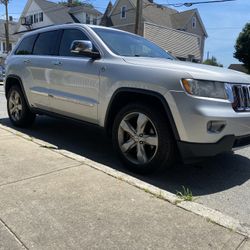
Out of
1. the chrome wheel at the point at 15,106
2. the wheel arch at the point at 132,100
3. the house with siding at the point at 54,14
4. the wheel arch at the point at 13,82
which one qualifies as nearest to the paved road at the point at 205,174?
the wheel arch at the point at 132,100

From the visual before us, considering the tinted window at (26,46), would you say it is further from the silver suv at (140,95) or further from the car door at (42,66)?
the silver suv at (140,95)

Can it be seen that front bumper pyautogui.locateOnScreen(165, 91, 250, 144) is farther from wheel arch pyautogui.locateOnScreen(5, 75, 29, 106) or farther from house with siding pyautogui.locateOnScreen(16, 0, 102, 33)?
house with siding pyautogui.locateOnScreen(16, 0, 102, 33)

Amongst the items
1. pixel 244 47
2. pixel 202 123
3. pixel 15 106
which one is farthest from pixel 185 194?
pixel 244 47

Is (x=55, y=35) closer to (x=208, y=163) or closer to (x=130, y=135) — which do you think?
(x=130, y=135)

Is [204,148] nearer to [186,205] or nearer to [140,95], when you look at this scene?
[186,205]

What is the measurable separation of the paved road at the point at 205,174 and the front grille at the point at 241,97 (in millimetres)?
891

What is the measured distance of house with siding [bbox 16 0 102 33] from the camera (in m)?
38.4

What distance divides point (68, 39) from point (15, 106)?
199 centimetres

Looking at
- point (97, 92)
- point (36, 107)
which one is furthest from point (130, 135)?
point (36, 107)

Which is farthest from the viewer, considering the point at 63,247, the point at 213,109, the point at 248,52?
the point at 248,52

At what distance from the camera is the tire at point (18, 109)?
20.5ft

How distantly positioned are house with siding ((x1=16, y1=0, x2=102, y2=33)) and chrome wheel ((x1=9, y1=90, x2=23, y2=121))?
33.3m

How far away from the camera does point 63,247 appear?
2.46 m

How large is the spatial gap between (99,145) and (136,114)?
166 cm
